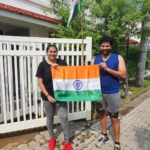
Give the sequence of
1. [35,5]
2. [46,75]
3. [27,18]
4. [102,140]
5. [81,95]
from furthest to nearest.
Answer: [35,5] → [27,18] → [102,140] → [81,95] → [46,75]

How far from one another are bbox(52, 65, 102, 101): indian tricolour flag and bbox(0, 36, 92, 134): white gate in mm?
928

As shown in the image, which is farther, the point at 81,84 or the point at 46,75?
the point at 81,84

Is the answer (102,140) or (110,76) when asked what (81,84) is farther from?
(102,140)

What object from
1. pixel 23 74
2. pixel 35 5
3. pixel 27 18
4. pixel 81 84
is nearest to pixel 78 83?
pixel 81 84

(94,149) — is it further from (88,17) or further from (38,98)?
(88,17)

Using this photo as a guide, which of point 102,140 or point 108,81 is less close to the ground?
point 108,81

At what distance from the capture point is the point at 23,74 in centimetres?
441

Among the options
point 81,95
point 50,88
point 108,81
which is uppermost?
point 108,81

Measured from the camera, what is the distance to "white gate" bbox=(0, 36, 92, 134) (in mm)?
4207

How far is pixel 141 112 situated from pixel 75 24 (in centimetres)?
334

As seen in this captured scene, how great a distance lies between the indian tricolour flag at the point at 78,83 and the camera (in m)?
3.78

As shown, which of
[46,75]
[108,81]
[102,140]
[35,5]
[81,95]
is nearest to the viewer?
[46,75]

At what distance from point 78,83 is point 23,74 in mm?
1194

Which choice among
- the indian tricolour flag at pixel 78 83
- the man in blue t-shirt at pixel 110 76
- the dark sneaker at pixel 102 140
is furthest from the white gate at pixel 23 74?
the dark sneaker at pixel 102 140
